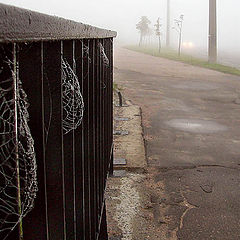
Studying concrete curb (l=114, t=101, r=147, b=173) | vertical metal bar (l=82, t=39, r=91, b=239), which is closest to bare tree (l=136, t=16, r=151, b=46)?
concrete curb (l=114, t=101, r=147, b=173)

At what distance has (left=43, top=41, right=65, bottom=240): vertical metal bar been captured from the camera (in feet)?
3.59

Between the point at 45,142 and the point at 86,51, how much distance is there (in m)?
0.83

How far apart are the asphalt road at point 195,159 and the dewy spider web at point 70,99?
2.07 meters

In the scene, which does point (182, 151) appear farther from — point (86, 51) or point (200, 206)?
point (86, 51)

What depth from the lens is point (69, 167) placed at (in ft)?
4.60

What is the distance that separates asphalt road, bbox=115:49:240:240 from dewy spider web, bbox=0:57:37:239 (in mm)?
2595

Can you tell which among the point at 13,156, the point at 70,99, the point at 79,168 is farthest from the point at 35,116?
the point at 79,168

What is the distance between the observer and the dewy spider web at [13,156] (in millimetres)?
774

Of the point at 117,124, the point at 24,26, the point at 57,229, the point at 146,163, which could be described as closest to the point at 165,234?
the point at 146,163

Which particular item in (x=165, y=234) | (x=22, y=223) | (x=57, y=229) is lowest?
(x=165, y=234)

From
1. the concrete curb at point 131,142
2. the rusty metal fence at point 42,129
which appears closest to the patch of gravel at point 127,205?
the concrete curb at point 131,142

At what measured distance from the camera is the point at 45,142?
3.56 ft

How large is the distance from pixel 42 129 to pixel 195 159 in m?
4.32

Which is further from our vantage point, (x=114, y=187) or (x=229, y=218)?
(x=114, y=187)
